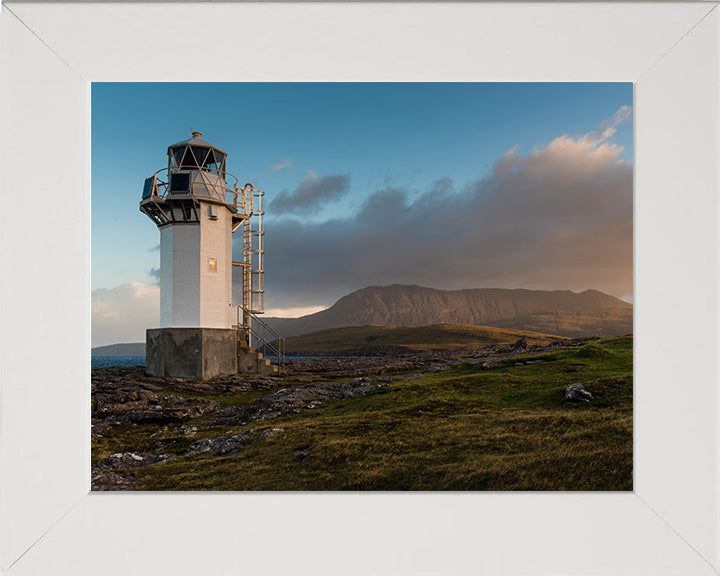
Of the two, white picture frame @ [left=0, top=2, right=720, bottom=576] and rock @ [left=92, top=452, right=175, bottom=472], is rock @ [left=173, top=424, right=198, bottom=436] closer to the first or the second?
rock @ [left=92, top=452, right=175, bottom=472]

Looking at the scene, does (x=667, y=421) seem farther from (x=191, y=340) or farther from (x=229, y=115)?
(x=229, y=115)

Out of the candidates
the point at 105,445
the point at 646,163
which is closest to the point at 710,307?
the point at 646,163

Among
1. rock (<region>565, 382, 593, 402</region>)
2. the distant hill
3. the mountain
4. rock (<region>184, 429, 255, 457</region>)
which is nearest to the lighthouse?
rock (<region>184, 429, 255, 457</region>)

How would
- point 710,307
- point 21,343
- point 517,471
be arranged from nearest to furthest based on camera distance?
point 710,307 < point 21,343 < point 517,471

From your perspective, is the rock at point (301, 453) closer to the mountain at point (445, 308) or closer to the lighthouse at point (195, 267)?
the lighthouse at point (195, 267)

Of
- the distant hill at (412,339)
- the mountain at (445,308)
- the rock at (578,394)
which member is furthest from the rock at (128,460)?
the mountain at (445,308)

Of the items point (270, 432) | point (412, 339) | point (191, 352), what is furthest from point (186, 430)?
point (412, 339)
